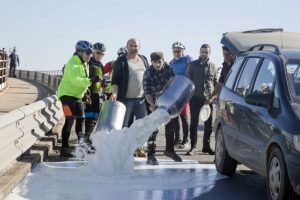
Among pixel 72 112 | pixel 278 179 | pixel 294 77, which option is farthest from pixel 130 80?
pixel 278 179

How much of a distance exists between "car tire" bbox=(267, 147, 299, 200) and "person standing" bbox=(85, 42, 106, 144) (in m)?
5.12

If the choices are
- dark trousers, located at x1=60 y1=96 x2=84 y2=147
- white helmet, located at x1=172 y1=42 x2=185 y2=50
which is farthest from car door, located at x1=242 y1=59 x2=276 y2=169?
white helmet, located at x1=172 y1=42 x2=185 y2=50

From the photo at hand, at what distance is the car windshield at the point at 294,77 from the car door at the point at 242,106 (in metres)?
0.72

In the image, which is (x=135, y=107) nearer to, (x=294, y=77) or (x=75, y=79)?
(x=75, y=79)

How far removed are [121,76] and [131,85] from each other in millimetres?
222

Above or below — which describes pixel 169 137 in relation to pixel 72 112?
below

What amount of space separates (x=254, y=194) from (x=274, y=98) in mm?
1348

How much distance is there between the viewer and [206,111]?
11.8 metres

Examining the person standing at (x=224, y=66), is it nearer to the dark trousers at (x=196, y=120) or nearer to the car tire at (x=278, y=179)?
the dark trousers at (x=196, y=120)

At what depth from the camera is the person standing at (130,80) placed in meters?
10.5

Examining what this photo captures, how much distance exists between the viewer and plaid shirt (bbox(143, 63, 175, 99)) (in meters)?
10.3

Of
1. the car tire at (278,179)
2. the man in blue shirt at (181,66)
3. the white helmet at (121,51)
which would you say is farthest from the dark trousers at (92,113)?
the car tire at (278,179)

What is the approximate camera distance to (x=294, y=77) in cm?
737

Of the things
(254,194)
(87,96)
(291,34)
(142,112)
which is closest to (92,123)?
(87,96)
